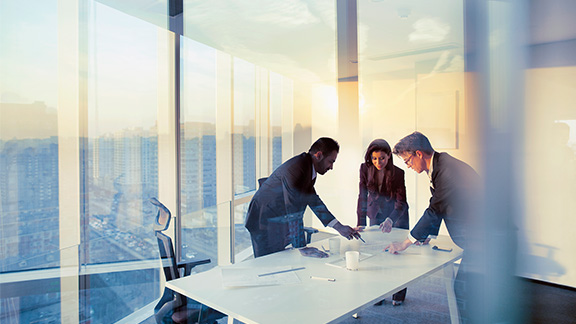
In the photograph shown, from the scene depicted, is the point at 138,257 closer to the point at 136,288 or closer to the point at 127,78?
the point at 136,288

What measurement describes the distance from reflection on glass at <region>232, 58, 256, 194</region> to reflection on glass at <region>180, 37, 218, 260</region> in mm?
285

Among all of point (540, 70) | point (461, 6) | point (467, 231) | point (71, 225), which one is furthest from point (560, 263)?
point (71, 225)

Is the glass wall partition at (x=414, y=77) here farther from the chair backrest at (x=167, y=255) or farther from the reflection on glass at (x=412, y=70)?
the chair backrest at (x=167, y=255)

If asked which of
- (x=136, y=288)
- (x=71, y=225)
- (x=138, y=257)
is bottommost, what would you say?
(x=136, y=288)

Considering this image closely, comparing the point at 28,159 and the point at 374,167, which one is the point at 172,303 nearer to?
the point at 28,159

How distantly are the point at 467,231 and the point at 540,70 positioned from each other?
1.88 ft

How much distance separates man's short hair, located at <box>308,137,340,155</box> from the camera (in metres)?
1.65

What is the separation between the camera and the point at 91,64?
1.99 meters

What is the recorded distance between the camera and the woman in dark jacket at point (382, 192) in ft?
4.64

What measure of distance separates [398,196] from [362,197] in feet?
0.63

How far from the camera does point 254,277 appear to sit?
137 cm

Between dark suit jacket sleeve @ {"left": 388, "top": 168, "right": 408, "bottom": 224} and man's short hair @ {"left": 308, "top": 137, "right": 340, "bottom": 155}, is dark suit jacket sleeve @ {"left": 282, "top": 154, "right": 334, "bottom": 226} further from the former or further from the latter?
dark suit jacket sleeve @ {"left": 388, "top": 168, "right": 408, "bottom": 224}

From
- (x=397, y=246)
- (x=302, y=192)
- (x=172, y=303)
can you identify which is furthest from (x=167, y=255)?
(x=397, y=246)

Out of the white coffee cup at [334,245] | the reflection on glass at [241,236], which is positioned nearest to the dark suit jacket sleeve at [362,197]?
the white coffee cup at [334,245]
